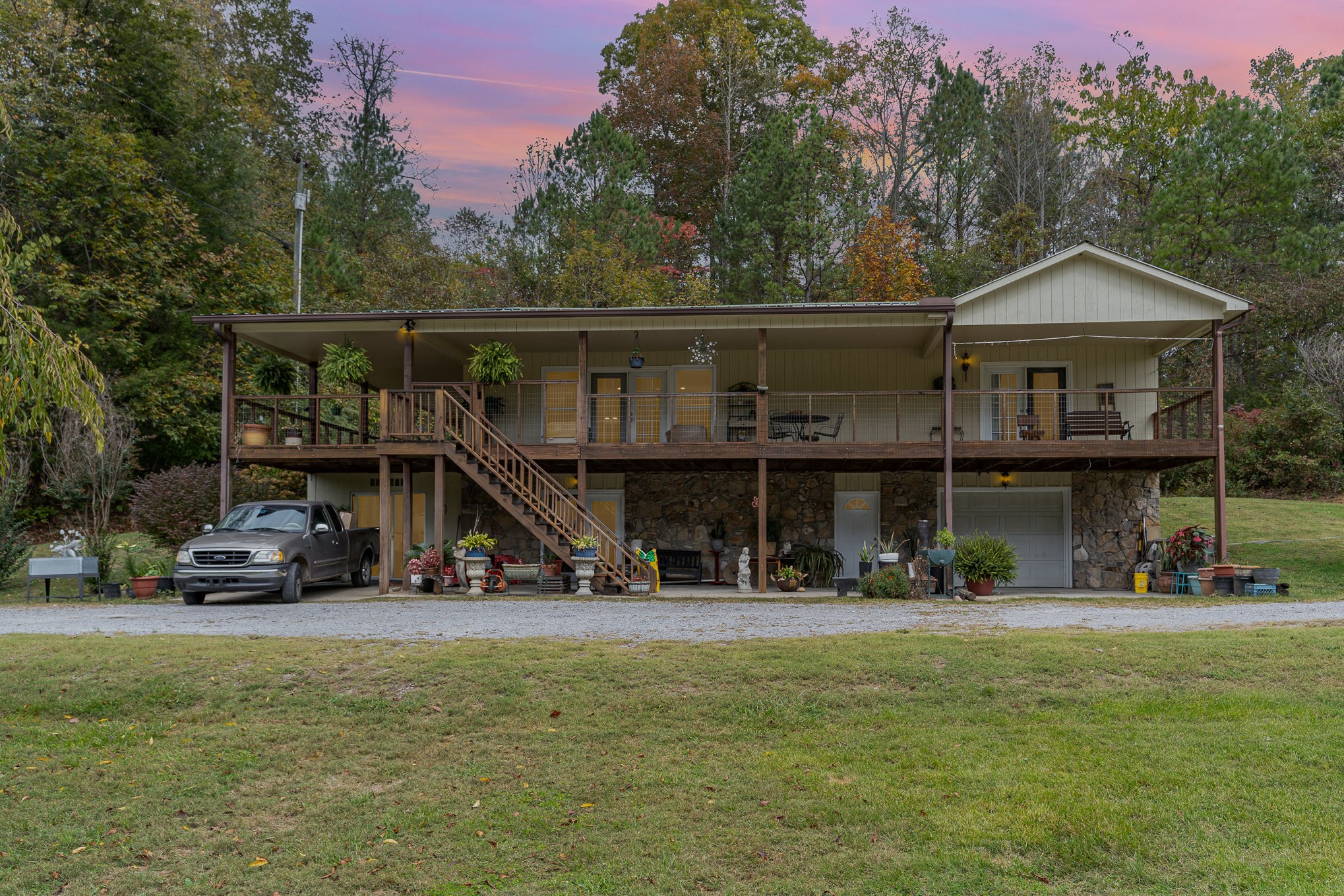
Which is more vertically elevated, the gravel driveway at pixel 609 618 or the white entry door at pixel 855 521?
the white entry door at pixel 855 521

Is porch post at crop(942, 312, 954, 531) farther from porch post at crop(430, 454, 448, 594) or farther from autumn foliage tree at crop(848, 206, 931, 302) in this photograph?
autumn foliage tree at crop(848, 206, 931, 302)

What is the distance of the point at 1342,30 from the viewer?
1321 inches

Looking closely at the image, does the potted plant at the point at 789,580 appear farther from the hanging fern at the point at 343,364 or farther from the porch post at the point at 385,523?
the hanging fern at the point at 343,364

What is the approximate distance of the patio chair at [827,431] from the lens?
1834 centimetres

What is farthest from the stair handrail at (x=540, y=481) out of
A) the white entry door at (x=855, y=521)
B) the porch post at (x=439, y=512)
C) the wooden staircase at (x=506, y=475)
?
the white entry door at (x=855, y=521)

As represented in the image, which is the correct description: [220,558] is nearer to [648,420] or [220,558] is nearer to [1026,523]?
[648,420]

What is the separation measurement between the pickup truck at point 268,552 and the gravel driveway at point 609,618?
0.42 m

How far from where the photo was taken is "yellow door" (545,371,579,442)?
19.6 m

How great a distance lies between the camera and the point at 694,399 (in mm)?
19297

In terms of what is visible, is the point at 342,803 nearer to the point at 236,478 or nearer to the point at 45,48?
the point at 236,478

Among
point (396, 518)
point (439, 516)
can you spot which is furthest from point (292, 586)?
point (396, 518)

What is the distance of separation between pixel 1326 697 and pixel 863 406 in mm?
11957

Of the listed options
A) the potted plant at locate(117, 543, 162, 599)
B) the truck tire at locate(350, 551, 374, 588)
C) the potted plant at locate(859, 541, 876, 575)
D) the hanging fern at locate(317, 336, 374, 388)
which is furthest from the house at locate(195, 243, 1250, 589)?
the potted plant at locate(117, 543, 162, 599)

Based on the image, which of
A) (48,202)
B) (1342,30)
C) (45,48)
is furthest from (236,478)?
(1342,30)
